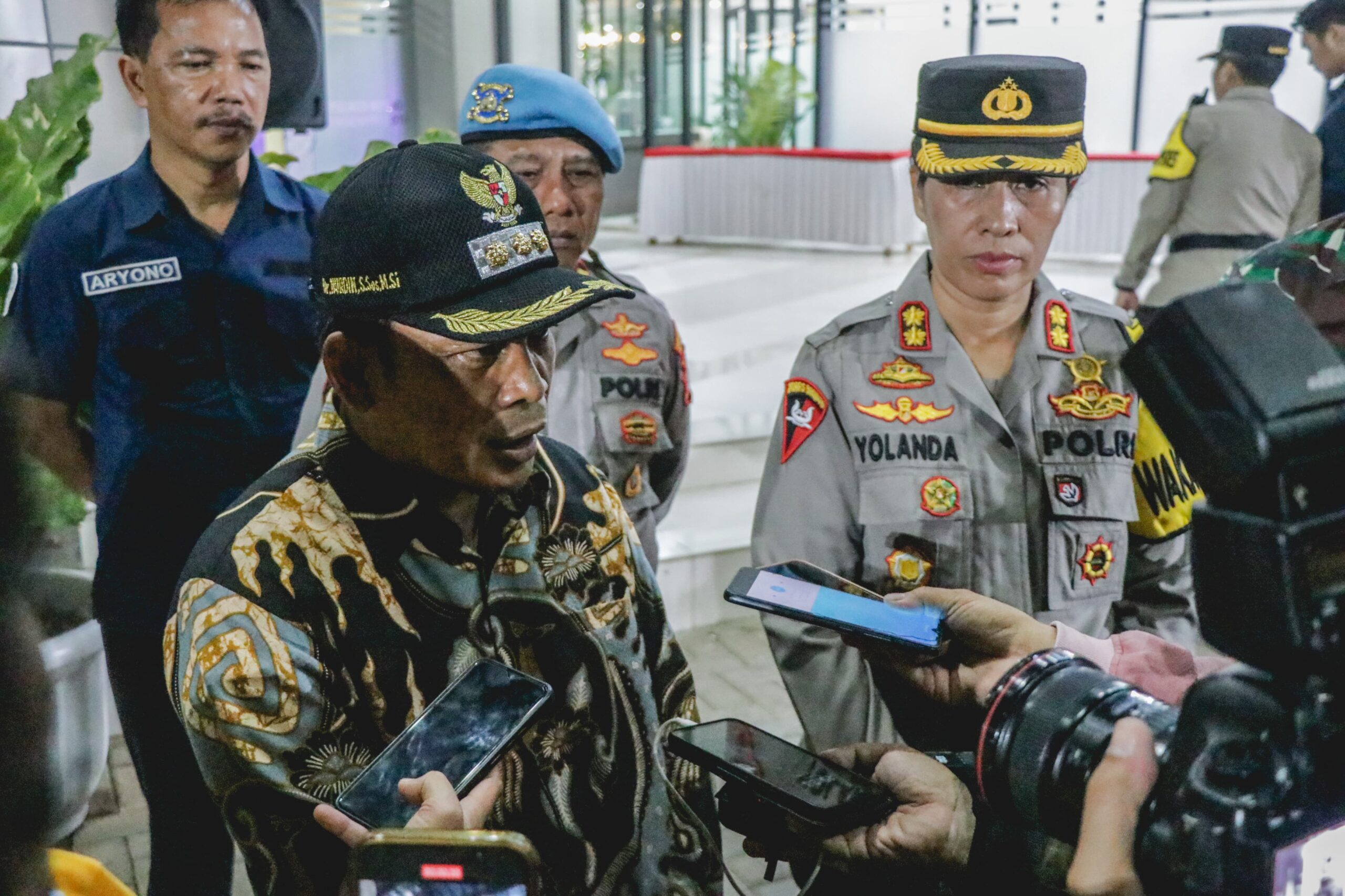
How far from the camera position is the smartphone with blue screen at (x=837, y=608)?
1089 mm

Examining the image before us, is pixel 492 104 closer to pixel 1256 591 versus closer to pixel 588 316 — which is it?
pixel 588 316

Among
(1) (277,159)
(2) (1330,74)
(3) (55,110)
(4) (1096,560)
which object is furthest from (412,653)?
(2) (1330,74)

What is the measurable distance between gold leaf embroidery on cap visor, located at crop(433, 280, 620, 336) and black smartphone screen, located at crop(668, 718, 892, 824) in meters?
0.43

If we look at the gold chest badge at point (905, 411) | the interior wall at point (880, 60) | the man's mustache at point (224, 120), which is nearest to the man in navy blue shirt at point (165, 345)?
the man's mustache at point (224, 120)

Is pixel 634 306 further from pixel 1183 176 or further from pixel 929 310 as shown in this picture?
pixel 1183 176

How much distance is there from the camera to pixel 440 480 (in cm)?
107

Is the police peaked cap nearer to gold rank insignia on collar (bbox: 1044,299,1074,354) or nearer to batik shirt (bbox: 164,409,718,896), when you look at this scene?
gold rank insignia on collar (bbox: 1044,299,1074,354)

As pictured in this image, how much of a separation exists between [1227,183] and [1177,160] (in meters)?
0.20

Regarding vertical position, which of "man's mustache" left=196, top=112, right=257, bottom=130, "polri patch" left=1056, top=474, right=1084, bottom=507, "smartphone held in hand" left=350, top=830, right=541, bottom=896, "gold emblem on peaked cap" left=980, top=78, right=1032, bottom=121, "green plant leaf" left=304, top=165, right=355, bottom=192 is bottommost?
"polri patch" left=1056, top=474, right=1084, bottom=507

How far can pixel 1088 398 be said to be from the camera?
156 centimetres

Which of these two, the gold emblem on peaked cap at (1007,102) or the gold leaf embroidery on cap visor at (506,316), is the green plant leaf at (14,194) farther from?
the gold emblem on peaked cap at (1007,102)

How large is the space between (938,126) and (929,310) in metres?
0.25

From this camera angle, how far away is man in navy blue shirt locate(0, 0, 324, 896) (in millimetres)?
1831

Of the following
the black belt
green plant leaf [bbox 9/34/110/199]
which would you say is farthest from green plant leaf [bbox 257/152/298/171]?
the black belt
